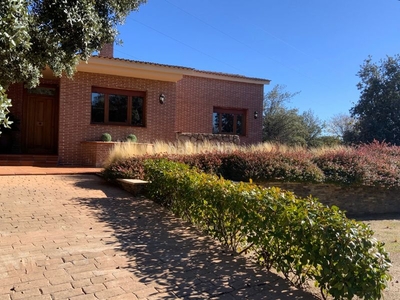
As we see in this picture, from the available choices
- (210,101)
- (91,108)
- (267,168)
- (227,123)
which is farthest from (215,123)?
(267,168)

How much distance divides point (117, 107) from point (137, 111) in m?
0.79

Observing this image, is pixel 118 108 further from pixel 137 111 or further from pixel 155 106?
pixel 155 106

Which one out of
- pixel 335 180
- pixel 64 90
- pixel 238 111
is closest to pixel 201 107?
pixel 238 111

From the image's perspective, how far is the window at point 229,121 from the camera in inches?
634

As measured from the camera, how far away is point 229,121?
16.4 m

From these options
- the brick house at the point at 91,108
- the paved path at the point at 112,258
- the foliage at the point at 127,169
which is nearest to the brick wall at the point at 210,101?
the brick house at the point at 91,108

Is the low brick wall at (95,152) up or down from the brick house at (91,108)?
down

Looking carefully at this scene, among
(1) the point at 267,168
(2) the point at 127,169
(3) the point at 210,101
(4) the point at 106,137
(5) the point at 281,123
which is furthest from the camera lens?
(5) the point at 281,123

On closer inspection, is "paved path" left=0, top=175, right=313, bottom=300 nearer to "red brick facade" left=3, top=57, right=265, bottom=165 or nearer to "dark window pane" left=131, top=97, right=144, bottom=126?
"red brick facade" left=3, top=57, right=265, bottom=165

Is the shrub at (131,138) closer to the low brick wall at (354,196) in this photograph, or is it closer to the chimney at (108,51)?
the chimney at (108,51)

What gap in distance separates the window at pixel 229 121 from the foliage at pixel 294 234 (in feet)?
36.4

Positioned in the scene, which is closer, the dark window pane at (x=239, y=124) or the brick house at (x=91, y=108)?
the brick house at (x=91, y=108)

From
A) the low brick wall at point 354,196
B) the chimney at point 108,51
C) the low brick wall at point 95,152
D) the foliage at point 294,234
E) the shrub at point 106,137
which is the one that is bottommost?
the low brick wall at point 354,196

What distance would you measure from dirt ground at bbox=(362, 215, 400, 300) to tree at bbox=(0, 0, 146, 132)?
5.80 meters
